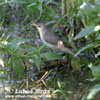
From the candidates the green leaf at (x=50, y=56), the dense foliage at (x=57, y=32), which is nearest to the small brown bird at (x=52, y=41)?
the dense foliage at (x=57, y=32)

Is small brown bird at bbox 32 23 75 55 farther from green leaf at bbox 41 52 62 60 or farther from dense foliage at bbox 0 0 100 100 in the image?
green leaf at bbox 41 52 62 60

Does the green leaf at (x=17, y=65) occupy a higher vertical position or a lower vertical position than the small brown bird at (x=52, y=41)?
lower

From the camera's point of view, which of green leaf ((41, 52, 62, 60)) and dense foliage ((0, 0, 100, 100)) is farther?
green leaf ((41, 52, 62, 60))

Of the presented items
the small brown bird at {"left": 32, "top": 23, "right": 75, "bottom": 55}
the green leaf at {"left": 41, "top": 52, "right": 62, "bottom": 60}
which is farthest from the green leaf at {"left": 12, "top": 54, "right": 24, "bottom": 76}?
the small brown bird at {"left": 32, "top": 23, "right": 75, "bottom": 55}

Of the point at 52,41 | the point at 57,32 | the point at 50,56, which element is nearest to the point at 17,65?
the point at 50,56

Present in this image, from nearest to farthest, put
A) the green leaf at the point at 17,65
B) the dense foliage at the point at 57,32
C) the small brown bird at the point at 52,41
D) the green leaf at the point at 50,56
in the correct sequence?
the dense foliage at the point at 57,32 < the green leaf at the point at 17,65 < the green leaf at the point at 50,56 < the small brown bird at the point at 52,41

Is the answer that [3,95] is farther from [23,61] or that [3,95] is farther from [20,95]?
[23,61]

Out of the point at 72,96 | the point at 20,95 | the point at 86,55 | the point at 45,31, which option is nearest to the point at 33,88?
the point at 20,95

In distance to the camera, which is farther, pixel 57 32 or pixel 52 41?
pixel 57 32

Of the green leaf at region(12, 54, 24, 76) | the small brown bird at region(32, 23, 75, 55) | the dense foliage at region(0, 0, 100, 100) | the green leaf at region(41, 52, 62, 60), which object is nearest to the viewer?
the dense foliage at region(0, 0, 100, 100)

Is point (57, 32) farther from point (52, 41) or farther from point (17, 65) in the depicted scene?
point (17, 65)

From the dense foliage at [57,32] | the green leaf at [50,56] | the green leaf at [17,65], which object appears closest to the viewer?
the dense foliage at [57,32]

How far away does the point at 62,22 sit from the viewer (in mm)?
5414

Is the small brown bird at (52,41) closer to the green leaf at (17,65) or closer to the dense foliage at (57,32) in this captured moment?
the dense foliage at (57,32)
